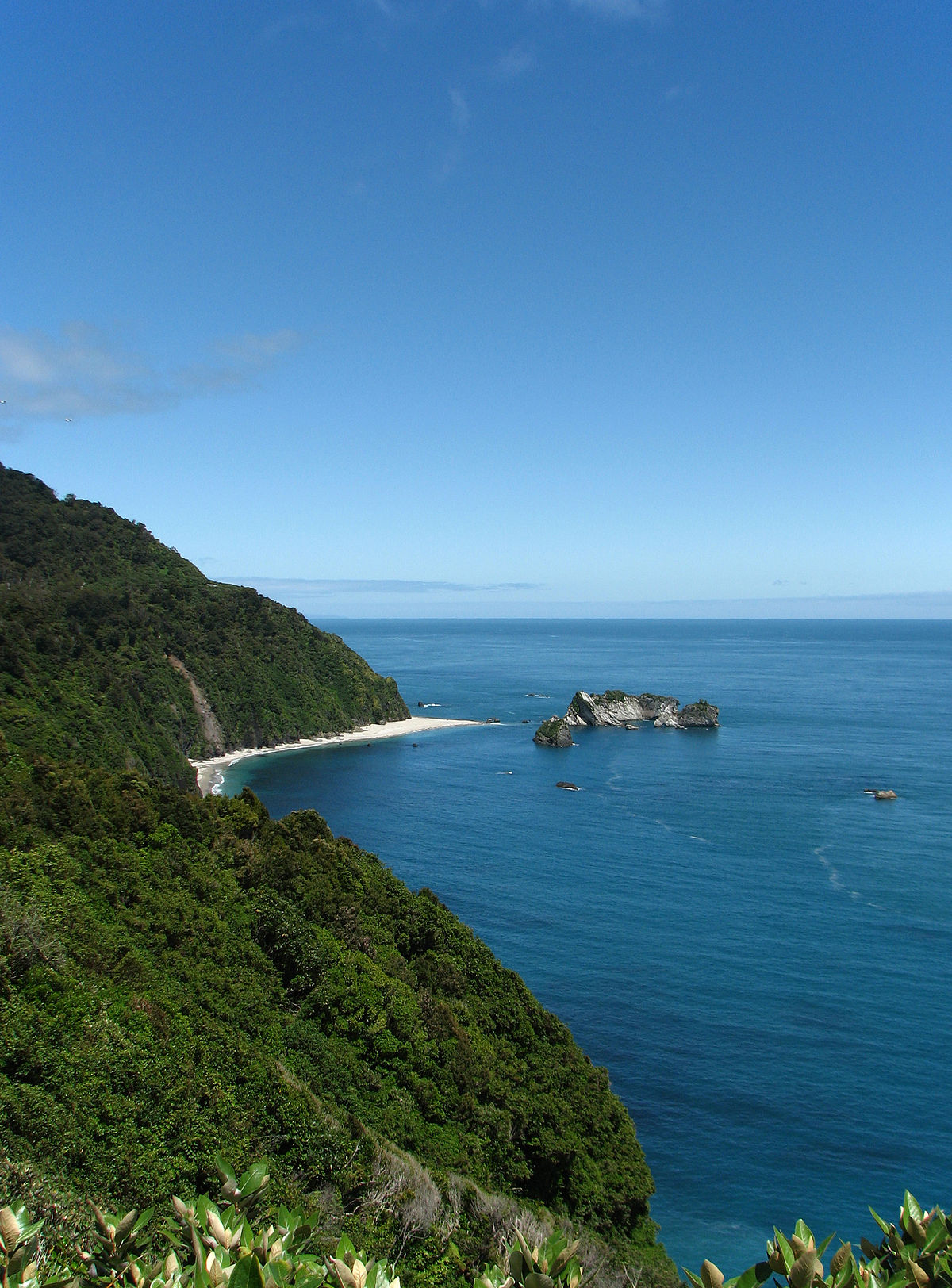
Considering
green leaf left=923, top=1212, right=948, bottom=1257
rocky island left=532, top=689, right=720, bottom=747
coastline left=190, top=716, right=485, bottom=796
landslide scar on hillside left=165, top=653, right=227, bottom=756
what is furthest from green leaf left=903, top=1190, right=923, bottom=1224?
rocky island left=532, top=689, right=720, bottom=747

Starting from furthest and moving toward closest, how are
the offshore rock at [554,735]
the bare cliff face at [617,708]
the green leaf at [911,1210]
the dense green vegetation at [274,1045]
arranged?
1. the bare cliff face at [617,708]
2. the offshore rock at [554,735]
3. the dense green vegetation at [274,1045]
4. the green leaf at [911,1210]

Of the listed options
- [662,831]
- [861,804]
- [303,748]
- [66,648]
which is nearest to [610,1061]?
[662,831]

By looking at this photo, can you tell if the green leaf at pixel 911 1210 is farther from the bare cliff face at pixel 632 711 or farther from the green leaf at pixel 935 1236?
the bare cliff face at pixel 632 711

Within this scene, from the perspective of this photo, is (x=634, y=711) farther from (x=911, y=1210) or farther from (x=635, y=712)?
(x=911, y=1210)

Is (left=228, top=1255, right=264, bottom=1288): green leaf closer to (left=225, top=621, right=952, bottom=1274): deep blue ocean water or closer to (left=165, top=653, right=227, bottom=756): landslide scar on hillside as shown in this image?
(left=225, top=621, right=952, bottom=1274): deep blue ocean water

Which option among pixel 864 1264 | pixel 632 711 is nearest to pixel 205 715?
pixel 632 711

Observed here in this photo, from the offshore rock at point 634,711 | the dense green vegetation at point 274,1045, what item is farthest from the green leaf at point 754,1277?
the offshore rock at point 634,711

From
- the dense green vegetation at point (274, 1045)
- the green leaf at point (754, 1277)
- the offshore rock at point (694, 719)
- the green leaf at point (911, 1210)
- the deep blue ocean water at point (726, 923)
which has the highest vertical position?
the green leaf at point (754, 1277)
